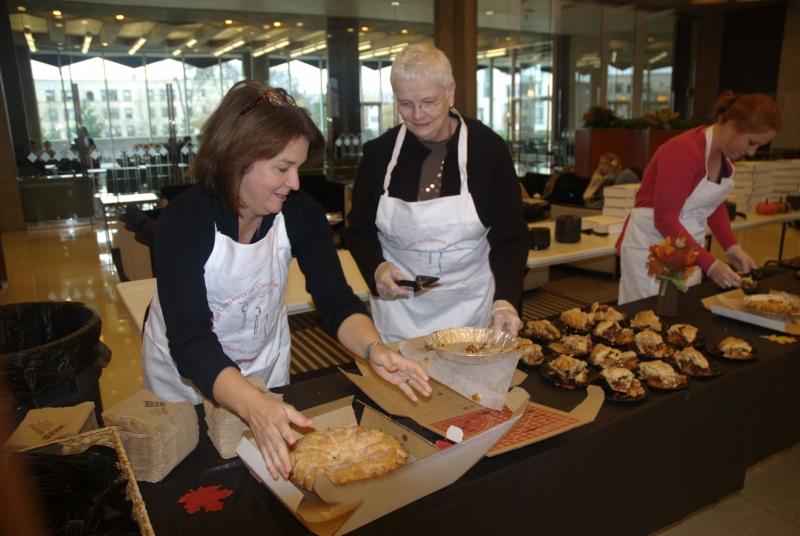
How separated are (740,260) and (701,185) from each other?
0.43 metres

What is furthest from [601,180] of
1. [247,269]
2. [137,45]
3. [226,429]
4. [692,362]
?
[137,45]

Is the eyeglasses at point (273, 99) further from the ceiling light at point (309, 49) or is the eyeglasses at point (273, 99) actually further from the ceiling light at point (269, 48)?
the ceiling light at point (309, 49)

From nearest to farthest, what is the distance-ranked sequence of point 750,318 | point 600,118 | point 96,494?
point 96,494
point 750,318
point 600,118

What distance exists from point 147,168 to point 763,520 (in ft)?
33.0

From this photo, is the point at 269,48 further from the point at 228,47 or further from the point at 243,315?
the point at 243,315

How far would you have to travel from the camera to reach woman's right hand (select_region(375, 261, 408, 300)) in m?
2.01

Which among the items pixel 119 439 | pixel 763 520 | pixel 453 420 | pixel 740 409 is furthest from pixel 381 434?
pixel 763 520

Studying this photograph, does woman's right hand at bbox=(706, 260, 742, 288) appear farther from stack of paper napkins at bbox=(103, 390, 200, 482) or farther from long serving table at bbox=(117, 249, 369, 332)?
stack of paper napkins at bbox=(103, 390, 200, 482)

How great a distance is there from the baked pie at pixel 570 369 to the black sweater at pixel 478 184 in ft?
1.24

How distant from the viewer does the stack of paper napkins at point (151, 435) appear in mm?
1216

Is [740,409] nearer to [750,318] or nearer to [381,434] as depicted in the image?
[750,318]

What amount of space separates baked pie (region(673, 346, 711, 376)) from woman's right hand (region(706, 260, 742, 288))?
2.81 ft

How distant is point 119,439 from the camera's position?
45.3 inches

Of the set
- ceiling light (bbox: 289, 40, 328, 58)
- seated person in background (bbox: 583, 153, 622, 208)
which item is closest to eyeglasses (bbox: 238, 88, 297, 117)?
→ seated person in background (bbox: 583, 153, 622, 208)
